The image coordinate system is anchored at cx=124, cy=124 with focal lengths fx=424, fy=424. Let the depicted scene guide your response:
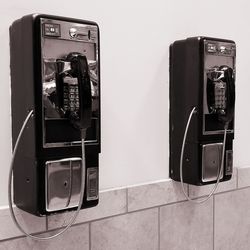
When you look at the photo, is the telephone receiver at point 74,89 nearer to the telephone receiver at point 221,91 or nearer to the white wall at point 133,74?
the white wall at point 133,74

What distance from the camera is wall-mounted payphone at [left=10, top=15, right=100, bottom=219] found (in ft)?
3.00

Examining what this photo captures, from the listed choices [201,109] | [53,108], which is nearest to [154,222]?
[201,109]

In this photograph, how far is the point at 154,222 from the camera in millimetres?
1310

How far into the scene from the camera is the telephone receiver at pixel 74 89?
3.03 ft

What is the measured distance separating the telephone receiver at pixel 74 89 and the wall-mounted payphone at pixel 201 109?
42cm

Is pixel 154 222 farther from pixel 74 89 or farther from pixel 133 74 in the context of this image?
pixel 74 89

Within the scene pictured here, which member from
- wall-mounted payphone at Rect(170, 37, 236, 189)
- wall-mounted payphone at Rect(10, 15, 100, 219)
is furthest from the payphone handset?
wall-mounted payphone at Rect(170, 37, 236, 189)

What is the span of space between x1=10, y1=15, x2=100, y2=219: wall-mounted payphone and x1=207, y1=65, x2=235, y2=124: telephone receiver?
40cm

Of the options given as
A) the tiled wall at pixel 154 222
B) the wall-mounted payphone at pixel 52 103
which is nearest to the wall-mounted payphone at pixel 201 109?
the tiled wall at pixel 154 222

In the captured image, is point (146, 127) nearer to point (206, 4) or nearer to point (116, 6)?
point (116, 6)

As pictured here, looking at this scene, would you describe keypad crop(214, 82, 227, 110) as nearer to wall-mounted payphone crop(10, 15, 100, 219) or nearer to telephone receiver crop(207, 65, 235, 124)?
telephone receiver crop(207, 65, 235, 124)

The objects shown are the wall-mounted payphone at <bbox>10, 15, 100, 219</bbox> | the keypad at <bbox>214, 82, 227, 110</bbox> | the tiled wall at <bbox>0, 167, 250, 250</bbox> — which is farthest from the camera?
the keypad at <bbox>214, 82, 227, 110</bbox>

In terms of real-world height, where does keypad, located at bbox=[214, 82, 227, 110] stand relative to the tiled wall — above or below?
above

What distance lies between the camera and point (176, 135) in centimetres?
132
